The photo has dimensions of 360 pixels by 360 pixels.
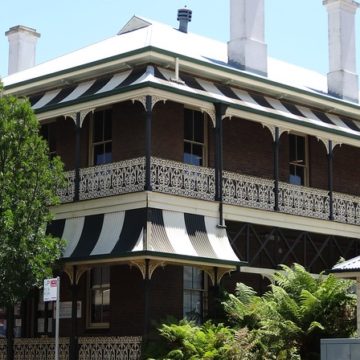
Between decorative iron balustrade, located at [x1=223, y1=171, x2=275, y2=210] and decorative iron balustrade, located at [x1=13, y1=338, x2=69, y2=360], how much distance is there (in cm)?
534

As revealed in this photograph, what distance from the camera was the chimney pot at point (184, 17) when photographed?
29984 mm

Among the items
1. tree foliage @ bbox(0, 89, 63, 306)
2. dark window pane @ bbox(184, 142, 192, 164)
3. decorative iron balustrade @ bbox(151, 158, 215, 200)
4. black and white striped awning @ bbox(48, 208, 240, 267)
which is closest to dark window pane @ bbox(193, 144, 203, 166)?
dark window pane @ bbox(184, 142, 192, 164)

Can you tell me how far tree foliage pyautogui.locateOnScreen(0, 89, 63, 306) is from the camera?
20.3 meters

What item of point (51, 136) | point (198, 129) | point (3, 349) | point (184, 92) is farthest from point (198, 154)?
point (3, 349)

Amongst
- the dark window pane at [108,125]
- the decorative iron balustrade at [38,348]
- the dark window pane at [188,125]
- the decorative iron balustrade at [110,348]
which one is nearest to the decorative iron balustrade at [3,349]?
the decorative iron balustrade at [38,348]

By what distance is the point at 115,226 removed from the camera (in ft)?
73.3

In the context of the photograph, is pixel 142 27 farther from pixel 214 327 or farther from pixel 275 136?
pixel 214 327

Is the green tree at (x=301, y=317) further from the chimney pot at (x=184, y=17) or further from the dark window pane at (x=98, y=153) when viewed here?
the chimney pot at (x=184, y=17)

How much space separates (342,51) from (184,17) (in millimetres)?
5079

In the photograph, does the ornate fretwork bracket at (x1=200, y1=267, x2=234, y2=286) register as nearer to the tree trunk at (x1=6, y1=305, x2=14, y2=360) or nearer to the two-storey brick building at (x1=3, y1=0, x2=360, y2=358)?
the two-storey brick building at (x1=3, y1=0, x2=360, y2=358)

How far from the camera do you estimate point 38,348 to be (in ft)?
77.4

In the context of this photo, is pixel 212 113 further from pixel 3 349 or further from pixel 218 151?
pixel 3 349

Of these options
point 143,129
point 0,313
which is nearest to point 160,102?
point 143,129

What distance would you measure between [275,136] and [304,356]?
6.86m
